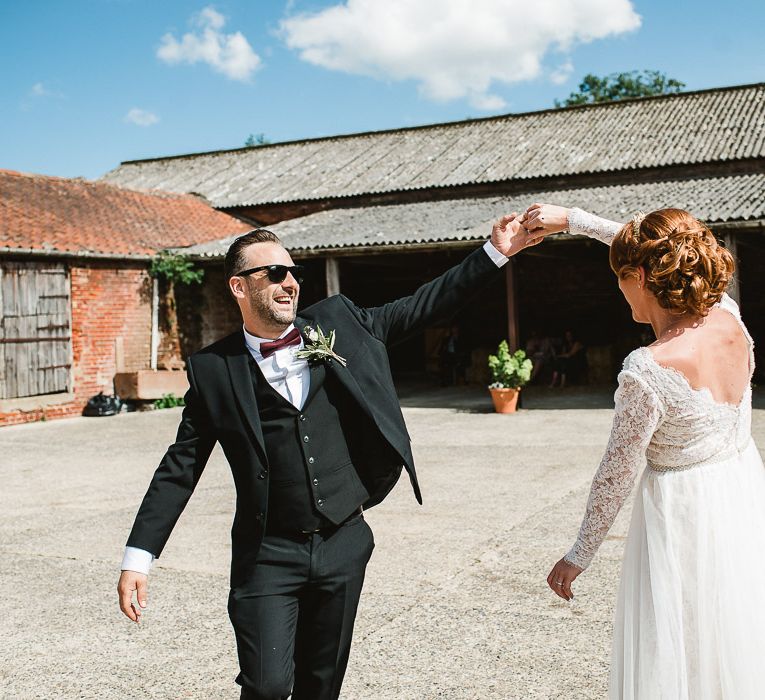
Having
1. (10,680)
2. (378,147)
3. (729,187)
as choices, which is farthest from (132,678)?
(378,147)

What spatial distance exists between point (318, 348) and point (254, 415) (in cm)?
26

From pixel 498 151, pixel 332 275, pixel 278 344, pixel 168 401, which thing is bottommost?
pixel 168 401

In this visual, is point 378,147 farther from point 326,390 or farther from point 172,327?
point 326,390

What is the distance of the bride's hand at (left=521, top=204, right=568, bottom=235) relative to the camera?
2604 millimetres

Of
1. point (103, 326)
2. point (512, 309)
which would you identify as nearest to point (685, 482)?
point (512, 309)

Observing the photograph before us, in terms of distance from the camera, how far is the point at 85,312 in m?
15.5

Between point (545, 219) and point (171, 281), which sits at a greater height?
point (171, 281)

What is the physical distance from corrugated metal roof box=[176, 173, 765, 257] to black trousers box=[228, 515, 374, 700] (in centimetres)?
1215

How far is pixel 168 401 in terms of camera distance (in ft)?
53.1

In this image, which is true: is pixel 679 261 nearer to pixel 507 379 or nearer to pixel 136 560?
pixel 136 560

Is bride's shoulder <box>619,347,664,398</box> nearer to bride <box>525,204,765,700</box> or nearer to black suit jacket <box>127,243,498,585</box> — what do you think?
bride <box>525,204,765,700</box>

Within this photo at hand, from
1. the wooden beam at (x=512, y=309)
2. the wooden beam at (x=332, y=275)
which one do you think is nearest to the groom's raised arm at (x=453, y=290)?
the wooden beam at (x=512, y=309)

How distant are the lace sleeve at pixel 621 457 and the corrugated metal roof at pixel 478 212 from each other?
472 inches

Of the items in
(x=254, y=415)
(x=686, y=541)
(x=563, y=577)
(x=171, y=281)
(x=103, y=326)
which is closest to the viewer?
(x=686, y=541)
